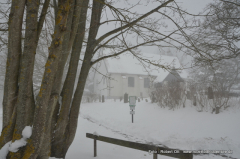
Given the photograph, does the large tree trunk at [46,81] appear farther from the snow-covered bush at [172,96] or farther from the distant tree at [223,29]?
the snow-covered bush at [172,96]

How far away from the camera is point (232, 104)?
10086mm

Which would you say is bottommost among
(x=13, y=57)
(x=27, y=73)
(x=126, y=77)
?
(x=27, y=73)

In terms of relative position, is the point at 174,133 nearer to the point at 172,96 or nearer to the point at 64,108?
the point at 172,96

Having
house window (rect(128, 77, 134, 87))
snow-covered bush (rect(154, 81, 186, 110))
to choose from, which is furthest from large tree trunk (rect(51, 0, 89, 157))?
house window (rect(128, 77, 134, 87))

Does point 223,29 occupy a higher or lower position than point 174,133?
higher

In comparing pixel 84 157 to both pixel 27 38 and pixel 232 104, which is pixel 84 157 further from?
pixel 232 104

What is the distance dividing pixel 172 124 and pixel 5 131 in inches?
324

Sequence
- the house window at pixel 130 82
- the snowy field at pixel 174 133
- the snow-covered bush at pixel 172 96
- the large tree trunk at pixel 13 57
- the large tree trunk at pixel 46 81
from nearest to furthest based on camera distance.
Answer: the large tree trunk at pixel 46 81, the large tree trunk at pixel 13 57, the snowy field at pixel 174 133, the snow-covered bush at pixel 172 96, the house window at pixel 130 82

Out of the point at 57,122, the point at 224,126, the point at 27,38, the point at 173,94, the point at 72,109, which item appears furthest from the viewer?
the point at 173,94

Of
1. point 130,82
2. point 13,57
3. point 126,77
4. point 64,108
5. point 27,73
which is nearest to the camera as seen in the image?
point 27,73

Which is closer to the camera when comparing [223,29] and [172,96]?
[223,29]

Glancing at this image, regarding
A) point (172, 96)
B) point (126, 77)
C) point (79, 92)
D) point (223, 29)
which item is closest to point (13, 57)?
point (79, 92)

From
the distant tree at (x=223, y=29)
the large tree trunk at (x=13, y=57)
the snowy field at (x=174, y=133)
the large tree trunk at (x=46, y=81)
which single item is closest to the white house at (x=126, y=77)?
the snowy field at (x=174, y=133)

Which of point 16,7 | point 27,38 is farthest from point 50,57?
point 16,7
